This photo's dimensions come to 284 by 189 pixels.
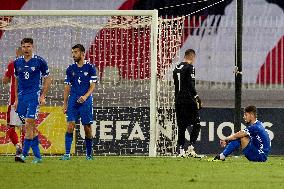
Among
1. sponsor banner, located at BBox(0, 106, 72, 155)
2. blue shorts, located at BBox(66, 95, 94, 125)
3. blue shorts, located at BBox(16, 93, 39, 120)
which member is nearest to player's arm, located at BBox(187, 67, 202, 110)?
blue shorts, located at BBox(66, 95, 94, 125)

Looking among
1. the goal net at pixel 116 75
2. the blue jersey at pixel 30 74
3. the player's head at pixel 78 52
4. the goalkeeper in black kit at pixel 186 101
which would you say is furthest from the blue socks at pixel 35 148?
the goal net at pixel 116 75

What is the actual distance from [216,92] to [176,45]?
69.0 inches

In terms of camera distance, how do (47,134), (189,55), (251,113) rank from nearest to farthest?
(251,113), (189,55), (47,134)

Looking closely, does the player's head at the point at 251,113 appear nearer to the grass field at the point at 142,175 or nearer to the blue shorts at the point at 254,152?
the blue shorts at the point at 254,152

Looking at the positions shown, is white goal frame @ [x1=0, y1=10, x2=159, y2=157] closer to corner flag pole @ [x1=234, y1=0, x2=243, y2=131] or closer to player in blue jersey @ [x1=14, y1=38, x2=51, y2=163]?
corner flag pole @ [x1=234, y1=0, x2=243, y2=131]

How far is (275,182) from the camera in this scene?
9.57 meters

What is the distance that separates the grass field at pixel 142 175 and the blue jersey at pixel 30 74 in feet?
3.63

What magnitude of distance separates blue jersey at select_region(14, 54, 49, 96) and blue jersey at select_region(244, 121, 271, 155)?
2957 millimetres

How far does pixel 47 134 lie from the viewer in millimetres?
16719

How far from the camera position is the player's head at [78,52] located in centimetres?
1383

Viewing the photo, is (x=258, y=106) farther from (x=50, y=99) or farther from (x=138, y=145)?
(x=50, y=99)

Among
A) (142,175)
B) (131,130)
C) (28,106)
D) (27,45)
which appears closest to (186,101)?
(131,130)

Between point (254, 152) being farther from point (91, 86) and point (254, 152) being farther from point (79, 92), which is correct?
point (79, 92)

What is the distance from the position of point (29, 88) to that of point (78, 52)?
1029 millimetres
